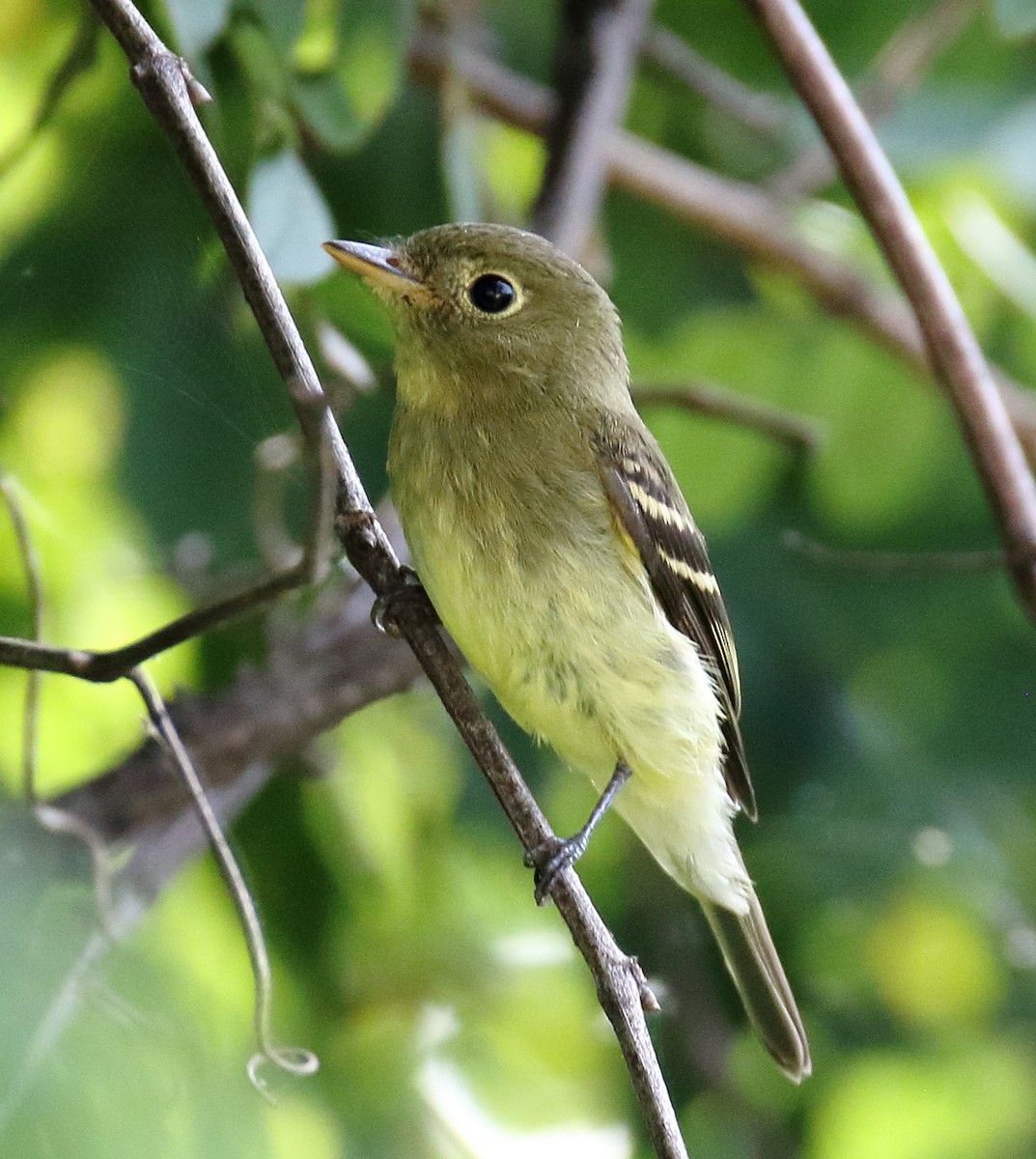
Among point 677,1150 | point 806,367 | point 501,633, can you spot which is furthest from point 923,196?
point 677,1150

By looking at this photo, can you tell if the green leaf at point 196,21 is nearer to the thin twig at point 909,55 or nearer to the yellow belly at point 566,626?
the yellow belly at point 566,626

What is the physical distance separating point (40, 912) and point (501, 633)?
2.14 feet

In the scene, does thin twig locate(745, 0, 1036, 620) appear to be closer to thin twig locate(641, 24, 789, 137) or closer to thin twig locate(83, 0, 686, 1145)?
thin twig locate(641, 24, 789, 137)

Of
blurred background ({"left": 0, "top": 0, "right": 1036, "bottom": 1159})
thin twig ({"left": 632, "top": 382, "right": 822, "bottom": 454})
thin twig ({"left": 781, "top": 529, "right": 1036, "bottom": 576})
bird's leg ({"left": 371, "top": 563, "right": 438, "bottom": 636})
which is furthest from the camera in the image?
thin twig ({"left": 632, "top": 382, "right": 822, "bottom": 454})

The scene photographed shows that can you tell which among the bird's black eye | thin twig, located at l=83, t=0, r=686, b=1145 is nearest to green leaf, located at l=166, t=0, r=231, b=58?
thin twig, located at l=83, t=0, r=686, b=1145

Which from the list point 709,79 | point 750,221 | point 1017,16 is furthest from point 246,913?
point 709,79

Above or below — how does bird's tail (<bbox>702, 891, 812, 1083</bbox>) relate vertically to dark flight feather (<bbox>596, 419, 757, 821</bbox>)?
below

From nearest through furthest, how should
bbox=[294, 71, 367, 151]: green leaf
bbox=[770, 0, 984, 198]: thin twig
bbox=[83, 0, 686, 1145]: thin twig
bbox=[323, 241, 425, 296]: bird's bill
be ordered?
bbox=[83, 0, 686, 1145]: thin twig
bbox=[323, 241, 425, 296]: bird's bill
bbox=[294, 71, 367, 151]: green leaf
bbox=[770, 0, 984, 198]: thin twig

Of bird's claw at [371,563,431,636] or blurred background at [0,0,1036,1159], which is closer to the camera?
blurred background at [0,0,1036,1159]

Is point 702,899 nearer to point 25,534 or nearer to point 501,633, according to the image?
point 501,633

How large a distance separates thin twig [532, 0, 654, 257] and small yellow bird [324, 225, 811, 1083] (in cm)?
51

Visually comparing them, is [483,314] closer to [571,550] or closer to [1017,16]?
[571,550]

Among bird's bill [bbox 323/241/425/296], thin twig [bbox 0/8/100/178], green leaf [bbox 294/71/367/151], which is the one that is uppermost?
thin twig [bbox 0/8/100/178]

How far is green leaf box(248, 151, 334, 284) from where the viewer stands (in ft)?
5.98
